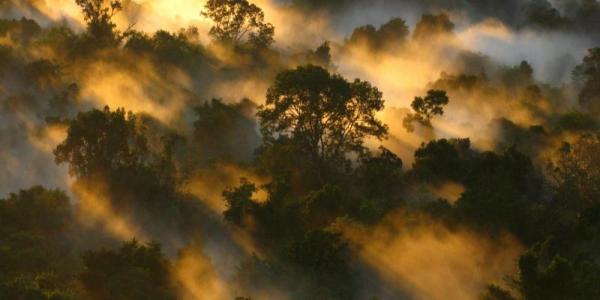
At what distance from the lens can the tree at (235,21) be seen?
7306 cm

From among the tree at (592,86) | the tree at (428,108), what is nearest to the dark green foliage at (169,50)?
Answer: the tree at (428,108)

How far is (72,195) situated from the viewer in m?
41.0

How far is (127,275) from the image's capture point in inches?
1176

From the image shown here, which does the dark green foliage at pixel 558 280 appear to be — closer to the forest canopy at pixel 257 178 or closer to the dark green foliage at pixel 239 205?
the forest canopy at pixel 257 178

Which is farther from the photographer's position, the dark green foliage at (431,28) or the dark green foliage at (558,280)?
the dark green foliage at (431,28)

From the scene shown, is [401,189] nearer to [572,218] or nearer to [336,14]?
[572,218]

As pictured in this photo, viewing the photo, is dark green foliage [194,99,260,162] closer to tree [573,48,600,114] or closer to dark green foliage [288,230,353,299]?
dark green foliage [288,230,353,299]

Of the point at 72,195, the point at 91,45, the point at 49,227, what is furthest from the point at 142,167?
the point at 91,45

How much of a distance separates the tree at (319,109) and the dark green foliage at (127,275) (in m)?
15.8

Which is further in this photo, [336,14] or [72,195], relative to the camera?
[336,14]

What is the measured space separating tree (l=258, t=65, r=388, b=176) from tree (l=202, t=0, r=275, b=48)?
28.1 meters

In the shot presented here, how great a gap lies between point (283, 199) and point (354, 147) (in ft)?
27.6

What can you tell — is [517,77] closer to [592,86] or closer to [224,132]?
[592,86]

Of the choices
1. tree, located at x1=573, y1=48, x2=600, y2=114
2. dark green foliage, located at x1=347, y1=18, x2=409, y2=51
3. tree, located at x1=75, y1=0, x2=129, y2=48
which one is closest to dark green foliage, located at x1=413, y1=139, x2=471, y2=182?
tree, located at x1=75, y1=0, x2=129, y2=48
